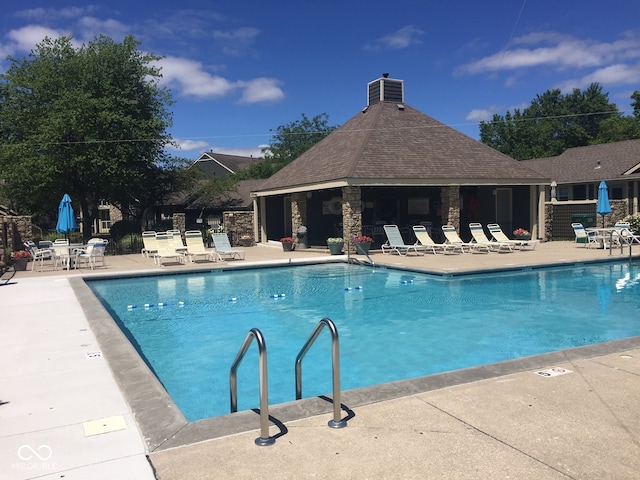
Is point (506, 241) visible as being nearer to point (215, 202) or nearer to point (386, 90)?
point (386, 90)

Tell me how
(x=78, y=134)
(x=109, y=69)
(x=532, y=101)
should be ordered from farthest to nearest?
(x=532, y=101) < (x=109, y=69) < (x=78, y=134)

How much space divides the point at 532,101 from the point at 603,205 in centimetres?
4843

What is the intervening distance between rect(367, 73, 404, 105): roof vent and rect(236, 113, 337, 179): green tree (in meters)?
24.4

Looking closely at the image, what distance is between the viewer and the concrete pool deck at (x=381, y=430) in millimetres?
2986

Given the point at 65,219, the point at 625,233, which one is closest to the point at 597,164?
the point at 625,233

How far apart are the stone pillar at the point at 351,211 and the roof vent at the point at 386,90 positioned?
797 cm

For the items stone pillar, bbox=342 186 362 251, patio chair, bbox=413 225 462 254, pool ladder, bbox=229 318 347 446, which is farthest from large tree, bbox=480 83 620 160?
pool ladder, bbox=229 318 347 446

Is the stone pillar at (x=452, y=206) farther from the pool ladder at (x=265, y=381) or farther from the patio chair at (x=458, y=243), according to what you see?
the pool ladder at (x=265, y=381)

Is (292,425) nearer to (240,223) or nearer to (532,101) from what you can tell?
(240,223)

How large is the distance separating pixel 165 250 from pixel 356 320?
359 inches

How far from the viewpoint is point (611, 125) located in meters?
47.2

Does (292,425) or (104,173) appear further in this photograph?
(104,173)

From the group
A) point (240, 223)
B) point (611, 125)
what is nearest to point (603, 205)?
point (240, 223)

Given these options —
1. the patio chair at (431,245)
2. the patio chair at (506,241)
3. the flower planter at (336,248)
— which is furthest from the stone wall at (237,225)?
the patio chair at (506,241)
